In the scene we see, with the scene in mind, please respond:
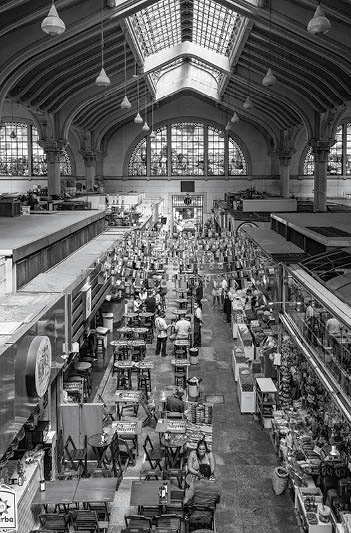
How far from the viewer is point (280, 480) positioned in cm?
797

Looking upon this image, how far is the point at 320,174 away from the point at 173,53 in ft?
27.9

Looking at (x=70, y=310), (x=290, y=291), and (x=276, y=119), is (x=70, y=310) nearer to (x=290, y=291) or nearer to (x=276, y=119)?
(x=290, y=291)

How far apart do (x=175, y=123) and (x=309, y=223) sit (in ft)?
82.2

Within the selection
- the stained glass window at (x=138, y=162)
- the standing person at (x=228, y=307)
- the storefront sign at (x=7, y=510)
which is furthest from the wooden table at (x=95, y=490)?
the stained glass window at (x=138, y=162)

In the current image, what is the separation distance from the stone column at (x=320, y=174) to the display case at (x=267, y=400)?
13720 millimetres

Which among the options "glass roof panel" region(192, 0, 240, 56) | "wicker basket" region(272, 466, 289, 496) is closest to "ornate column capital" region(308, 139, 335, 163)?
"glass roof panel" region(192, 0, 240, 56)

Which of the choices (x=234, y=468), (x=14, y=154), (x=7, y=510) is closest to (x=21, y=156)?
(x=14, y=154)

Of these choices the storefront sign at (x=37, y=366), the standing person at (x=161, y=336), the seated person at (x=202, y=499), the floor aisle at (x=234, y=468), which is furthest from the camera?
the standing person at (x=161, y=336)

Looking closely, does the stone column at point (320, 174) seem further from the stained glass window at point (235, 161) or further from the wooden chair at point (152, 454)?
the wooden chair at point (152, 454)

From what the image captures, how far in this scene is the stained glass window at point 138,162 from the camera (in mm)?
39406

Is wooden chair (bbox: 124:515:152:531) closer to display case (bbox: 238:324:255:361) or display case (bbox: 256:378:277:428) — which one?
display case (bbox: 256:378:277:428)

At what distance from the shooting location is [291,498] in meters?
7.97

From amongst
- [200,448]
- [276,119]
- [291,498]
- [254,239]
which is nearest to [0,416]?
[200,448]

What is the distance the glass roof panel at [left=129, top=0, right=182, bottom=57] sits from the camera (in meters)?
21.0
